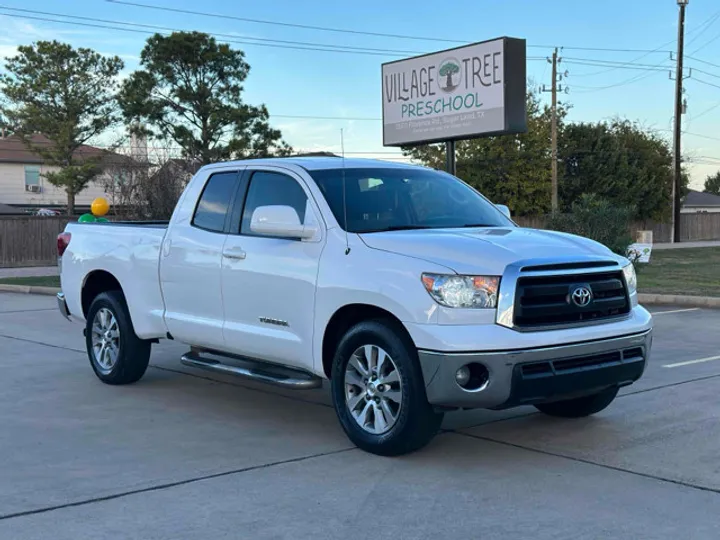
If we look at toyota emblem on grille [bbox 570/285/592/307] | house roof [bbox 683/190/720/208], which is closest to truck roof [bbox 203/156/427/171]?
toyota emblem on grille [bbox 570/285/592/307]

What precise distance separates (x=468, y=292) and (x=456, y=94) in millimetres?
14106

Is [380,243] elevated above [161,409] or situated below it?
above

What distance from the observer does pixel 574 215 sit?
733 inches

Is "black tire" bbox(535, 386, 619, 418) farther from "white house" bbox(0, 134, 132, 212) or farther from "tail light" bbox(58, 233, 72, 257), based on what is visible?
"white house" bbox(0, 134, 132, 212)

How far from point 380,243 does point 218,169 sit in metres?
2.27

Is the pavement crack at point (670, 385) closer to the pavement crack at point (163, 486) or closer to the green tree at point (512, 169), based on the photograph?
the pavement crack at point (163, 486)

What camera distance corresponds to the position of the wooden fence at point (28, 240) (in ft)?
99.2

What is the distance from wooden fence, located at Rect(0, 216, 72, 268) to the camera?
3023cm

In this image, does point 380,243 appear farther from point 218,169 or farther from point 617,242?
point 617,242

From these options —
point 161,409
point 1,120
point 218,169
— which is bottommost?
point 161,409

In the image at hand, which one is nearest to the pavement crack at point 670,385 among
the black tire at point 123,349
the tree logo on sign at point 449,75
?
the black tire at point 123,349

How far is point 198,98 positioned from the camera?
4162 cm

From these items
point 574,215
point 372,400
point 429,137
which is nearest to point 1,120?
point 429,137

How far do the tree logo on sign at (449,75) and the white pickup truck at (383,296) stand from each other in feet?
39.3
